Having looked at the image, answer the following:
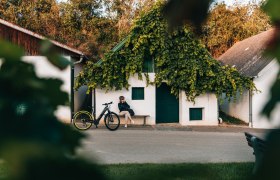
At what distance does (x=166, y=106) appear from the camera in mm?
18953

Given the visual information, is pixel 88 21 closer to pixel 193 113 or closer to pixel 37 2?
pixel 37 2

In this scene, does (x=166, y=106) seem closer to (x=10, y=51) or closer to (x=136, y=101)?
(x=136, y=101)

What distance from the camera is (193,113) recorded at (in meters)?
18.5

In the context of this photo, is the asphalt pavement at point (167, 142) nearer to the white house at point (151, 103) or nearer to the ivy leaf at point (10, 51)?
the white house at point (151, 103)

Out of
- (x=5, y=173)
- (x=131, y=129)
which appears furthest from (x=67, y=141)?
(x=131, y=129)

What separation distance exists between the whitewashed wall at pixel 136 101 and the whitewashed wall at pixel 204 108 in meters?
1.11

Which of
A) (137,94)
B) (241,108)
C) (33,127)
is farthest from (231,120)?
(33,127)

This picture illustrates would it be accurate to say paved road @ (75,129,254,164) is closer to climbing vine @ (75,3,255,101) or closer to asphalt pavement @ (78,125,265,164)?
asphalt pavement @ (78,125,265,164)

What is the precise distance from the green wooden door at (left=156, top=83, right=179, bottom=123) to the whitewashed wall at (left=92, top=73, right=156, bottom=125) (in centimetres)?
52

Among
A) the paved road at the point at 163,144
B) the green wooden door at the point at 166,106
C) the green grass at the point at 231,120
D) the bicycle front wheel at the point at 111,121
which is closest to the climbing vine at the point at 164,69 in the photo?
the green wooden door at the point at 166,106

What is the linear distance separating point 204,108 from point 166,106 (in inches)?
60.4

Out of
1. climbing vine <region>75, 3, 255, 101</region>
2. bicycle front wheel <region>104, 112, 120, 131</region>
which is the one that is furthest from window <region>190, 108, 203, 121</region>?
bicycle front wheel <region>104, 112, 120, 131</region>

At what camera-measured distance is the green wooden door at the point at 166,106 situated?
1891 centimetres

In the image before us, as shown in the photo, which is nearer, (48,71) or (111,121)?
(48,71)
